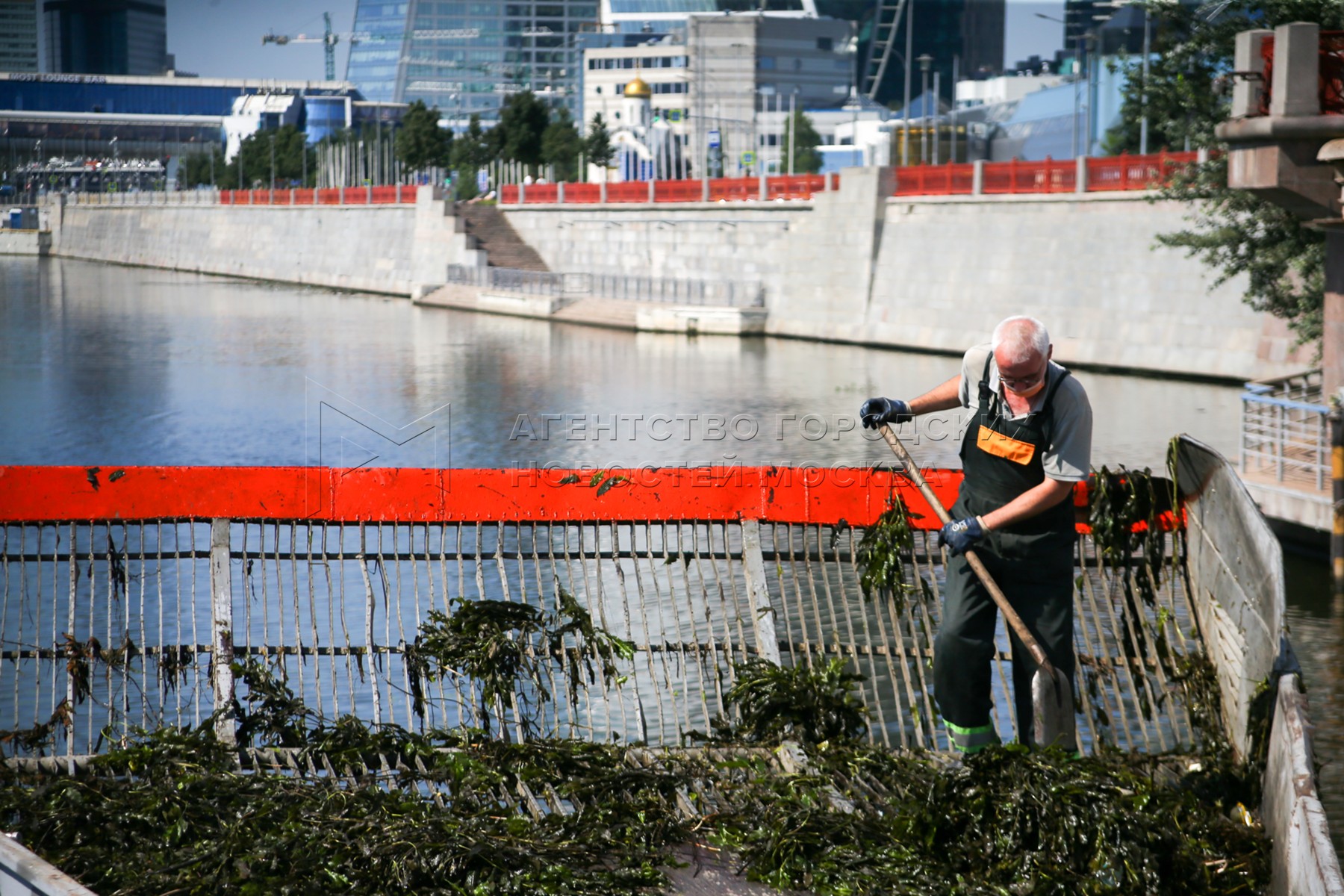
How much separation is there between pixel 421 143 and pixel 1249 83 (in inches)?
2859

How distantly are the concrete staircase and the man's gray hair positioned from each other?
4929 cm

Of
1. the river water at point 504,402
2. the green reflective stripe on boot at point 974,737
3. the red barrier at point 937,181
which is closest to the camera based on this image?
the green reflective stripe on boot at point 974,737

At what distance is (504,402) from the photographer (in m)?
25.2

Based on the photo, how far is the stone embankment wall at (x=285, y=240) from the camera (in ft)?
187

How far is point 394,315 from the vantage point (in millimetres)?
48375

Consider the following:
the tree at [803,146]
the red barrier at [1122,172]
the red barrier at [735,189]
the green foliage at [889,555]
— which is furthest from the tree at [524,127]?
the green foliage at [889,555]

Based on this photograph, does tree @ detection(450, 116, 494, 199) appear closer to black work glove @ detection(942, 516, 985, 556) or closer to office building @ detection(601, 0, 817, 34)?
black work glove @ detection(942, 516, 985, 556)

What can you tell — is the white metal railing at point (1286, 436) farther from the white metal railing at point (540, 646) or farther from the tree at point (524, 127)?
the tree at point (524, 127)

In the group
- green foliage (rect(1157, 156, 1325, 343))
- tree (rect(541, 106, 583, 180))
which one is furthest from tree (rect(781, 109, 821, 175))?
green foliage (rect(1157, 156, 1325, 343))

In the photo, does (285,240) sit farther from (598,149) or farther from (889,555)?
(889,555)

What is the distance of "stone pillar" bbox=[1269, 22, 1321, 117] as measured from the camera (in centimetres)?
1220

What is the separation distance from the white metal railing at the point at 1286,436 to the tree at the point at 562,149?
203 feet

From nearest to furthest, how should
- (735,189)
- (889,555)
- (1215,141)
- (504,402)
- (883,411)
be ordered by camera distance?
(883,411), (889,555), (1215,141), (504,402), (735,189)

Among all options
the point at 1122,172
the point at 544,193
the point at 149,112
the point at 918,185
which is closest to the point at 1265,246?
the point at 1122,172
